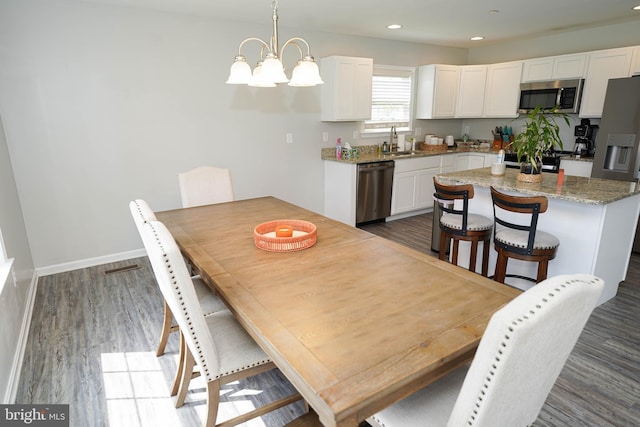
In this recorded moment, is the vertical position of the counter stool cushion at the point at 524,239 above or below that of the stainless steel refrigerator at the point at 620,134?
below

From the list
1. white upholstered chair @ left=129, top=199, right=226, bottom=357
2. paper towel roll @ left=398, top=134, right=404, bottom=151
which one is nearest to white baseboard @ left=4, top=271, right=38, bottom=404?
white upholstered chair @ left=129, top=199, right=226, bottom=357

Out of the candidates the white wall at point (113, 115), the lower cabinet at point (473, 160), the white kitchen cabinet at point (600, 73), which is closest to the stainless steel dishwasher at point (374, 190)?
the white wall at point (113, 115)

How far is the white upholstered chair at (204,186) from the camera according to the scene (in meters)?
2.99

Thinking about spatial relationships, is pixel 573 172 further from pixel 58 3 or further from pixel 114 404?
pixel 58 3

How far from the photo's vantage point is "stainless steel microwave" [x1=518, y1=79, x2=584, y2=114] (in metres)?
4.60

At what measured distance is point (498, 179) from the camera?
3096 millimetres

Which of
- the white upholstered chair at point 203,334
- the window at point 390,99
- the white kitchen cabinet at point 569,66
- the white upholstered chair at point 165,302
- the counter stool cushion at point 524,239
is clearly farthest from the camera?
the window at point 390,99

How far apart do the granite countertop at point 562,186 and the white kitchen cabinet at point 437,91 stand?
2491mm

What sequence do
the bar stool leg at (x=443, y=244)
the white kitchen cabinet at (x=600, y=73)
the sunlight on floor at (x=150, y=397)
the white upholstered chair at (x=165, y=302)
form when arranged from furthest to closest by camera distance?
the white kitchen cabinet at (x=600, y=73)
the bar stool leg at (x=443, y=244)
the sunlight on floor at (x=150, y=397)
the white upholstered chair at (x=165, y=302)

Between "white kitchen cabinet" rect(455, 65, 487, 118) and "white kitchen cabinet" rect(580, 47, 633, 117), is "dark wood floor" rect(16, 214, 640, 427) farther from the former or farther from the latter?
"white kitchen cabinet" rect(455, 65, 487, 118)

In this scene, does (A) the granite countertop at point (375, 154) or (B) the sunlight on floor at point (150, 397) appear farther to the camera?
(A) the granite countertop at point (375, 154)

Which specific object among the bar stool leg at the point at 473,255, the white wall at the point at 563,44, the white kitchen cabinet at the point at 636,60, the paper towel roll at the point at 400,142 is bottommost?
the bar stool leg at the point at 473,255

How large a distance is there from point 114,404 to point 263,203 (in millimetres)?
1633

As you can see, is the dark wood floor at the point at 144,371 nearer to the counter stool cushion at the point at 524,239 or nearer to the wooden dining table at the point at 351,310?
the counter stool cushion at the point at 524,239
